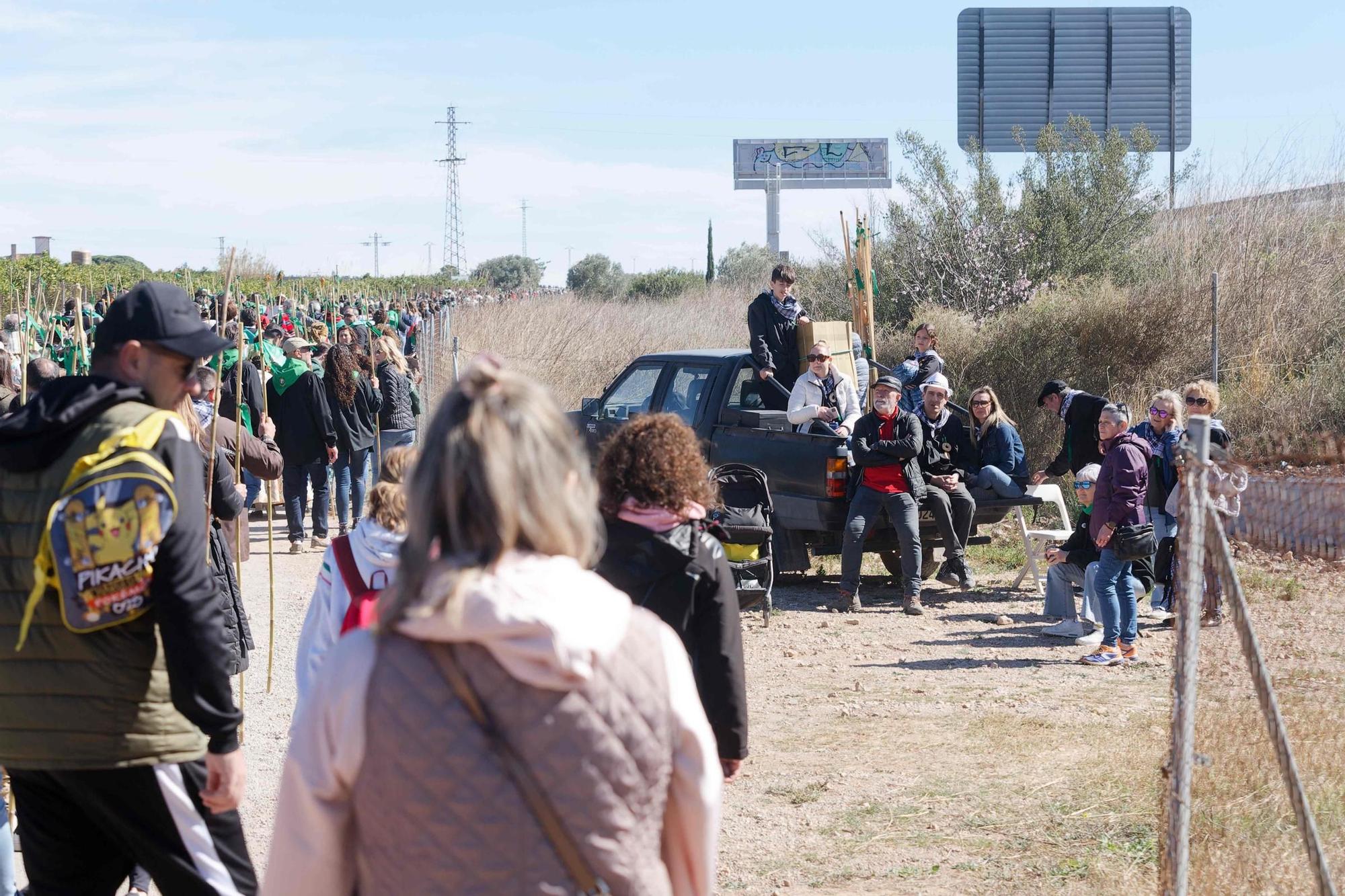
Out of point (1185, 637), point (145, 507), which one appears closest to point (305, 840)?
point (145, 507)

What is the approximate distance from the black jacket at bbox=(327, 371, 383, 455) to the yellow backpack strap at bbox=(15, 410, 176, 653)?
30.7 feet

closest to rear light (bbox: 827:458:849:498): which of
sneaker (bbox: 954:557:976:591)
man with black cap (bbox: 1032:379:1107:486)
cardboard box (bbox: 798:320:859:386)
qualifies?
sneaker (bbox: 954:557:976:591)

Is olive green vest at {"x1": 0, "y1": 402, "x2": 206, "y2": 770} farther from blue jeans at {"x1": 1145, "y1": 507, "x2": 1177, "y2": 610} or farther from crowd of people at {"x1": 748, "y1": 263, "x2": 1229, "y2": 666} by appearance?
blue jeans at {"x1": 1145, "y1": 507, "x2": 1177, "y2": 610}

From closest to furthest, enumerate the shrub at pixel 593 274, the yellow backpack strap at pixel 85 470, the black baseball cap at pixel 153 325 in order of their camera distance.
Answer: the yellow backpack strap at pixel 85 470 → the black baseball cap at pixel 153 325 → the shrub at pixel 593 274

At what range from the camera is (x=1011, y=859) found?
5277 millimetres

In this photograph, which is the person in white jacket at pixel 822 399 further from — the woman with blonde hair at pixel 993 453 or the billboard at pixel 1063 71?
the billboard at pixel 1063 71

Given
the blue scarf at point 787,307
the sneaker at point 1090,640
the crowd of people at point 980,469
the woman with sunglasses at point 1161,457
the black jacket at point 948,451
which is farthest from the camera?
the blue scarf at point 787,307

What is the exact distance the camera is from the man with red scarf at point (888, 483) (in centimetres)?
998

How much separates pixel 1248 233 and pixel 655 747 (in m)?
20.3

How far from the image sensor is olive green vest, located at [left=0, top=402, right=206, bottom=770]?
305 centimetres

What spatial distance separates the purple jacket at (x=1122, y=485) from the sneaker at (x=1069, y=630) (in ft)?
3.73

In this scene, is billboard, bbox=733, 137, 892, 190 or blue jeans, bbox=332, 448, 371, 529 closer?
blue jeans, bbox=332, 448, 371, 529

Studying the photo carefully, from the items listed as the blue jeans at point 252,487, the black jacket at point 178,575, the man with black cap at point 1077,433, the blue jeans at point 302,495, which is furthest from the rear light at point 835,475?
the black jacket at point 178,575

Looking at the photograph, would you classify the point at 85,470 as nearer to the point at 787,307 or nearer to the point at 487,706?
the point at 487,706
